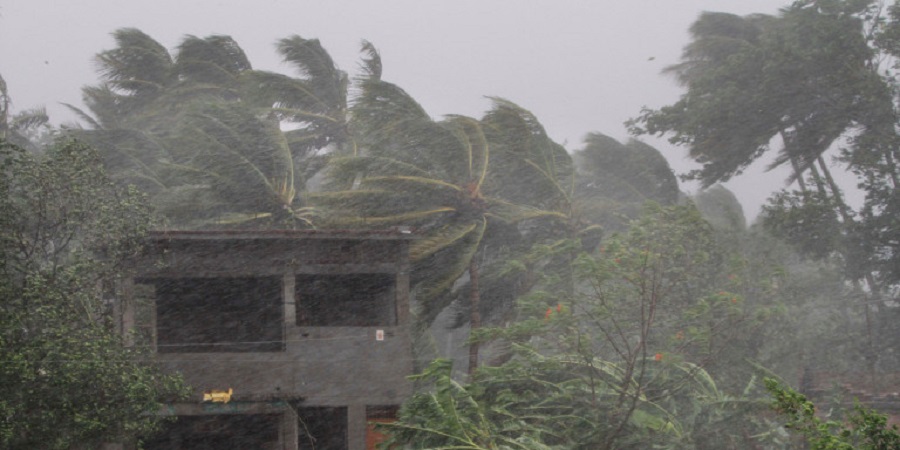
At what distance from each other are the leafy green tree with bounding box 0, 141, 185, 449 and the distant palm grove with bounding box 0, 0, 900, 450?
0.09 ft

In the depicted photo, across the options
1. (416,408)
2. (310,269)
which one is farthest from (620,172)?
(416,408)

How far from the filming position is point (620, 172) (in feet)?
72.9

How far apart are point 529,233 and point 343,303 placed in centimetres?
422

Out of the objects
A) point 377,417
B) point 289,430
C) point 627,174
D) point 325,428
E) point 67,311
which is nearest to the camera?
point 67,311

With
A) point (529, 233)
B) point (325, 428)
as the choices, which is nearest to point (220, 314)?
point (325, 428)

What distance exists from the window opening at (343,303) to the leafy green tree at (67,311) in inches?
152

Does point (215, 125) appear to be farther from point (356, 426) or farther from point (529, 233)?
point (356, 426)

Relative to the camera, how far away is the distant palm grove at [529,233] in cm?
873

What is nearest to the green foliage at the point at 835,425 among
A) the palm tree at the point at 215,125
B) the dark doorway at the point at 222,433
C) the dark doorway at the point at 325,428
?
the dark doorway at the point at 325,428

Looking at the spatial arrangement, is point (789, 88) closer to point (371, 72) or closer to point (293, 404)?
point (371, 72)

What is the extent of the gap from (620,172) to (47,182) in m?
15.5

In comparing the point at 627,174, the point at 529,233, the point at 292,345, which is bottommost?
the point at 292,345

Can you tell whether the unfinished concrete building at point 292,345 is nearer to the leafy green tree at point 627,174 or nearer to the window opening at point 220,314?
the window opening at point 220,314

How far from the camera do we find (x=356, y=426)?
11531 mm
